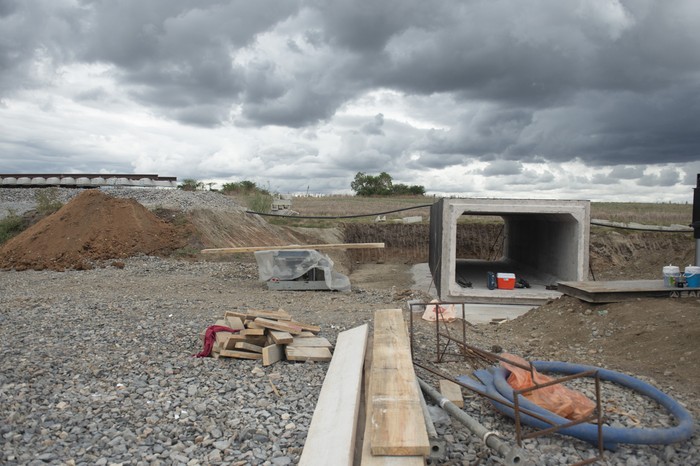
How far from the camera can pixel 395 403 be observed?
4.18 meters

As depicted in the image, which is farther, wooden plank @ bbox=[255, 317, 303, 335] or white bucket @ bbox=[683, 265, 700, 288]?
white bucket @ bbox=[683, 265, 700, 288]

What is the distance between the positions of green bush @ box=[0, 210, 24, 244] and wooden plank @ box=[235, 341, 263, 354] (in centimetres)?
2042

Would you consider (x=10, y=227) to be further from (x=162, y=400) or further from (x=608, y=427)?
(x=608, y=427)

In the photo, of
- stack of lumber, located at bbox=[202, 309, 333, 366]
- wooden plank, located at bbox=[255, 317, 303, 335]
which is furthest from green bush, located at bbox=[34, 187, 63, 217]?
wooden plank, located at bbox=[255, 317, 303, 335]

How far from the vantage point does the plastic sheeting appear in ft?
45.7

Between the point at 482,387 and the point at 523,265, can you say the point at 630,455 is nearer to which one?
the point at 482,387

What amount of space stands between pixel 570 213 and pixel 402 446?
44.2ft

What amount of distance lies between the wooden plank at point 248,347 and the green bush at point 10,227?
20.4m

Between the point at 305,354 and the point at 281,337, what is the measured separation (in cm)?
36

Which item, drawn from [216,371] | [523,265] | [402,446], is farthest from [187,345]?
[523,265]

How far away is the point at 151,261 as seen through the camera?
18109 mm

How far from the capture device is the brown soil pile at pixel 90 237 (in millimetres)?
17891

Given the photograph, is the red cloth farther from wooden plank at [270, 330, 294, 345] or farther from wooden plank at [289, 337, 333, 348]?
wooden plank at [289, 337, 333, 348]

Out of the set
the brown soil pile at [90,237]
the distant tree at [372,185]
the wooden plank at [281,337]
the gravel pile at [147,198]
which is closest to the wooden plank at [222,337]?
the wooden plank at [281,337]
